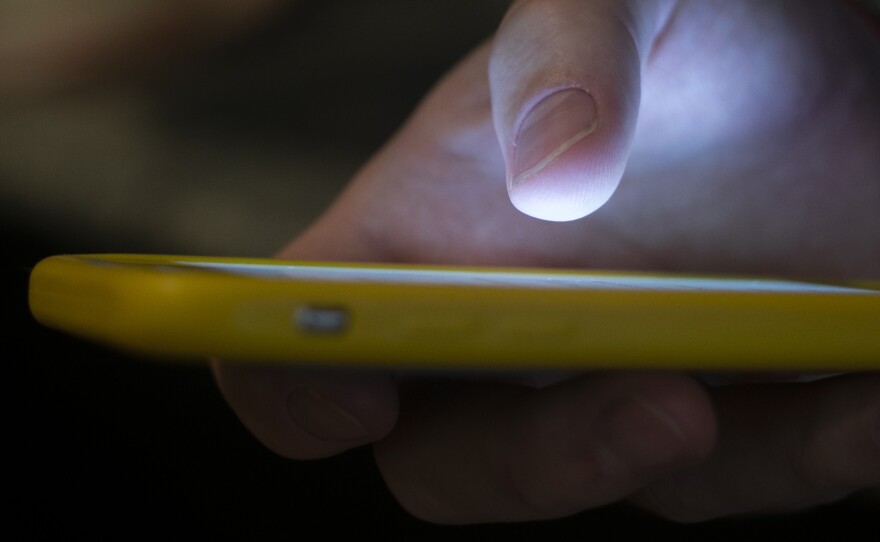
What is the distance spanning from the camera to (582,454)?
506 mm

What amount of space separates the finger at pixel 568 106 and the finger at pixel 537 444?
0.12 m

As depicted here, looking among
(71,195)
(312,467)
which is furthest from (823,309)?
(71,195)

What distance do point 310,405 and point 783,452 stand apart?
1.14ft

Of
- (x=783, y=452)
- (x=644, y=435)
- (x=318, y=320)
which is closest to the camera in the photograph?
(x=318, y=320)

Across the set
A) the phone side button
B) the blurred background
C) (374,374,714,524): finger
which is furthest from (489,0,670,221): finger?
the blurred background

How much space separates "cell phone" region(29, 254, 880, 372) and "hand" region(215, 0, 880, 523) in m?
0.13

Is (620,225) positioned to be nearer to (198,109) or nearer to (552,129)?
(552,129)

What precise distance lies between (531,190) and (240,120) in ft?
2.81

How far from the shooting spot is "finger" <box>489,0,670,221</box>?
50 cm

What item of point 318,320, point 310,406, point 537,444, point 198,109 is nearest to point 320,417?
point 310,406

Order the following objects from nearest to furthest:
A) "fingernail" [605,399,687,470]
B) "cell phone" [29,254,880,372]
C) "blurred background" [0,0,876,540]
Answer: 1. "cell phone" [29,254,880,372]
2. "fingernail" [605,399,687,470]
3. "blurred background" [0,0,876,540]

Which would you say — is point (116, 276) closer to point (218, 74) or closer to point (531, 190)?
point (531, 190)

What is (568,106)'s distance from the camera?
50 centimetres

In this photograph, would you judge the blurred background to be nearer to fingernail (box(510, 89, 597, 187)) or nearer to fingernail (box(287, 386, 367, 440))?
fingernail (box(287, 386, 367, 440))
